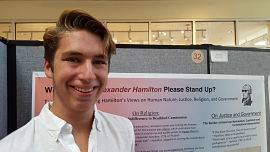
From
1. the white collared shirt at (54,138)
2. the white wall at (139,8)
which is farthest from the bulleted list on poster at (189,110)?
the white wall at (139,8)

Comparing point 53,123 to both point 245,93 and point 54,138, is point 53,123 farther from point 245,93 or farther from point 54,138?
point 245,93

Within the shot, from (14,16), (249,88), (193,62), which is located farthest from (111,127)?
(14,16)

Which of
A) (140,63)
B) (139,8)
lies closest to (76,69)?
(140,63)

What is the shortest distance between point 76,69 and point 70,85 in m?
0.05

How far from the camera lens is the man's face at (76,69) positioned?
883 mm

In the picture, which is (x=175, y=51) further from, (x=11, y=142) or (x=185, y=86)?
(x=11, y=142)

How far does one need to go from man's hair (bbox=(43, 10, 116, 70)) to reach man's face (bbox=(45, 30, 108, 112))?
13 mm

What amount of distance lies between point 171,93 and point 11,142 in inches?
24.6

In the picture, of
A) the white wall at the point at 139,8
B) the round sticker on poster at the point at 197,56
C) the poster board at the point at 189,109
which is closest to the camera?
the poster board at the point at 189,109

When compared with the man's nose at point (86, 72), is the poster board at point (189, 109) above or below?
below

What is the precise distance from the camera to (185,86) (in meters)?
1.28

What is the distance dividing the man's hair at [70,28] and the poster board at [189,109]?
0.31m

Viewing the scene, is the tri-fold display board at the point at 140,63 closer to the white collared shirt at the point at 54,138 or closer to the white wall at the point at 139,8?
the white collared shirt at the point at 54,138

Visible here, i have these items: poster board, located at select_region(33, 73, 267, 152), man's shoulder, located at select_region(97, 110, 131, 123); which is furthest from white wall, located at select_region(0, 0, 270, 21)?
man's shoulder, located at select_region(97, 110, 131, 123)
